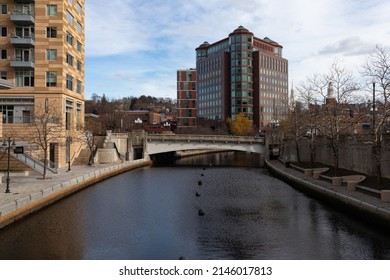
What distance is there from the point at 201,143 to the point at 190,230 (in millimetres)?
54897

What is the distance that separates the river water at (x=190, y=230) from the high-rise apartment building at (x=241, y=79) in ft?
386

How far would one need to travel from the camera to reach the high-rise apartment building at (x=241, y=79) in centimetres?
15250

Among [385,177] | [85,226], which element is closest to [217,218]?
[85,226]

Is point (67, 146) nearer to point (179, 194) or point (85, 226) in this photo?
point (179, 194)

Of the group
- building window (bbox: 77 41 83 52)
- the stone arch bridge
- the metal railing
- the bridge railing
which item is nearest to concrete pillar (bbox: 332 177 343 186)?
the metal railing

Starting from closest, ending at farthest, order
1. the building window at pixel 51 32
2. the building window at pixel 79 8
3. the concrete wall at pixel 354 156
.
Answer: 1. the concrete wall at pixel 354 156
2. the building window at pixel 51 32
3. the building window at pixel 79 8

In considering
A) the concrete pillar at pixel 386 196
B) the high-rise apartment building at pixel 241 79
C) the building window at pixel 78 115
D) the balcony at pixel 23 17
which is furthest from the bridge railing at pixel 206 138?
the high-rise apartment building at pixel 241 79

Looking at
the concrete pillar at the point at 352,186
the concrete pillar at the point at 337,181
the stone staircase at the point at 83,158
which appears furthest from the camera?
the stone staircase at the point at 83,158

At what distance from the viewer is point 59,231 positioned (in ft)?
77.9

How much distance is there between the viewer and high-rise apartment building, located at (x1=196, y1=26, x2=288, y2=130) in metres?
152

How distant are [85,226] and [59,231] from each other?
6.21ft

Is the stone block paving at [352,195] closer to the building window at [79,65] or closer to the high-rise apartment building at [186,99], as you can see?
the building window at [79,65]
